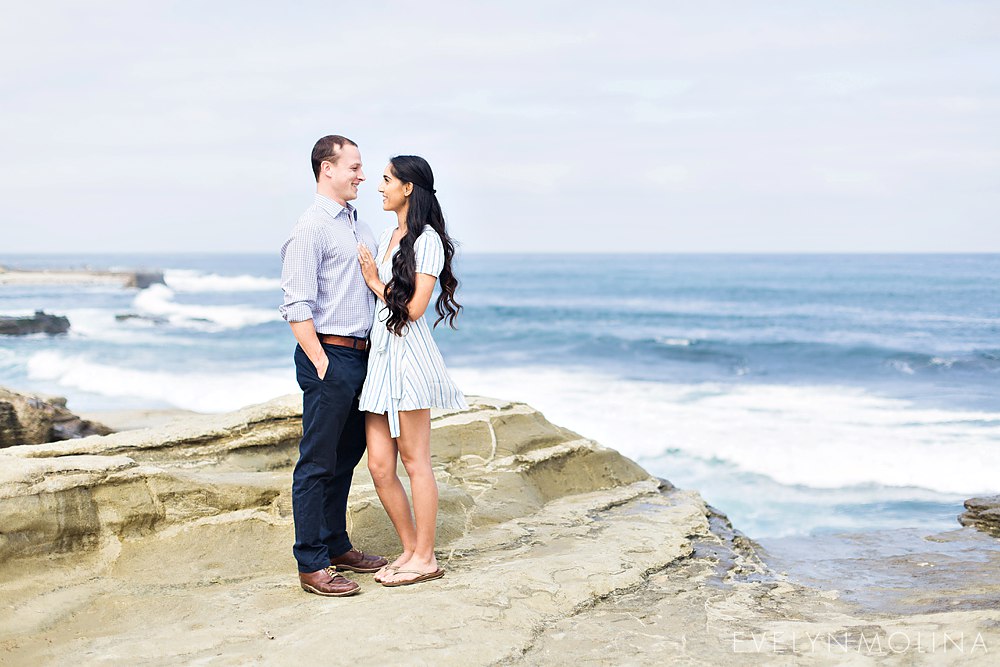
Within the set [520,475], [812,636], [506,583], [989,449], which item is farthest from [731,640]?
[989,449]

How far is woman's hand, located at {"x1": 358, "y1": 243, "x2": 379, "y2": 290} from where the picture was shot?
4020mm

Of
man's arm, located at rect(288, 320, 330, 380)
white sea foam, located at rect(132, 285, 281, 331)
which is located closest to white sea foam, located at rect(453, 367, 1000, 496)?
man's arm, located at rect(288, 320, 330, 380)

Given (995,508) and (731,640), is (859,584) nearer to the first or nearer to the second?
(731,640)

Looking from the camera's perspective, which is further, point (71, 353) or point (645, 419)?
point (71, 353)

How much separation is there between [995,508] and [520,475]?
3432 millimetres

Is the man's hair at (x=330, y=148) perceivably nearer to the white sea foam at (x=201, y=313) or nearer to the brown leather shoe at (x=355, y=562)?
the brown leather shoe at (x=355, y=562)

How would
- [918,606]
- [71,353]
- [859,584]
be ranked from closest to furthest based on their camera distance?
1. [918,606]
2. [859,584]
3. [71,353]

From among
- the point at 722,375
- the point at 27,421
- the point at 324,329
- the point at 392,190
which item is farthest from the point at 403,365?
the point at 722,375

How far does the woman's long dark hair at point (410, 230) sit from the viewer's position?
3961 mm

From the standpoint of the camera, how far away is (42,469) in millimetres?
4215

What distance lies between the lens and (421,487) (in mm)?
4160

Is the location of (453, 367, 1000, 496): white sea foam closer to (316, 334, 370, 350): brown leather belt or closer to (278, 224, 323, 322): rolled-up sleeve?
(316, 334, 370, 350): brown leather belt

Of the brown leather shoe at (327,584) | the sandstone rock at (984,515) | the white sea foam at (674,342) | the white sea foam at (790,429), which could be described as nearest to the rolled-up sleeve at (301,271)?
the brown leather shoe at (327,584)

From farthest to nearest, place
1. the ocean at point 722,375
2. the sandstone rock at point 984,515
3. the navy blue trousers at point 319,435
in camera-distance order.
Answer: the ocean at point 722,375 < the sandstone rock at point 984,515 < the navy blue trousers at point 319,435
